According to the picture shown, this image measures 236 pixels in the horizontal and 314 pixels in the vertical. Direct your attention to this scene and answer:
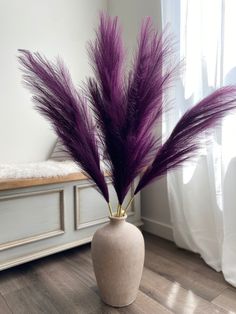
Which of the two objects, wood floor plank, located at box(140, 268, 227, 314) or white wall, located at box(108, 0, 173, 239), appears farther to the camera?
white wall, located at box(108, 0, 173, 239)

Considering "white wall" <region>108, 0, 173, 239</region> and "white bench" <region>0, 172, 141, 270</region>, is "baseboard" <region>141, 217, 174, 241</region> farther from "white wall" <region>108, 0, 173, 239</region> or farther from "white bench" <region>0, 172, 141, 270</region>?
"white bench" <region>0, 172, 141, 270</region>

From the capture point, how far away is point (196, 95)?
5.37 feet

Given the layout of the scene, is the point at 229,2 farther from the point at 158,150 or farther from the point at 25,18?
the point at 25,18

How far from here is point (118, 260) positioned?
Answer: 117 centimetres

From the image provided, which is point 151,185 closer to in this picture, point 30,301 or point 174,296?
point 174,296

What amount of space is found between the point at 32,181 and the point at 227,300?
1193 millimetres

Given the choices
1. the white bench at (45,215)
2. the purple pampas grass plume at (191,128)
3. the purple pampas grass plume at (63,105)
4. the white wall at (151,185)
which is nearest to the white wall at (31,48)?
the white wall at (151,185)

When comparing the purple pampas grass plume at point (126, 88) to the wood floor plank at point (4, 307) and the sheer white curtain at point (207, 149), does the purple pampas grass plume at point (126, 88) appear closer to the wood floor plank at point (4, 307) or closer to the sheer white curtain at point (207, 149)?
the sheer white curtain at point (207, 149)

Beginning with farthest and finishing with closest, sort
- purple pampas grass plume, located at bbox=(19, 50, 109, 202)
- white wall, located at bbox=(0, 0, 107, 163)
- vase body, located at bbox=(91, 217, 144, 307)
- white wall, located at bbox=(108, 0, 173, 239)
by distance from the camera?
white wall, located at bbox=(108, 0, 173, 239), white wall, located at bbox=(0, 0, 107, 163), vase body, located at bbox=(91, 217, 144, 307), purple pampas grass plume, located at bbox=(19, 50, 109, 202)

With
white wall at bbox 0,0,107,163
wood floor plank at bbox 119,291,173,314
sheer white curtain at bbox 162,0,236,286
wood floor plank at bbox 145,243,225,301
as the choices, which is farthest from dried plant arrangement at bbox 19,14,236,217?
white wall at bbox 0,0,107,163

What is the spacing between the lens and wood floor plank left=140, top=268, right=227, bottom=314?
124 centimetres

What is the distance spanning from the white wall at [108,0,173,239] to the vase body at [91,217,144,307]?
85 cm

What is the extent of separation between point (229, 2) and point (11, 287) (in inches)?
75.4

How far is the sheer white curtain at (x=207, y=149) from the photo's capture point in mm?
1456
